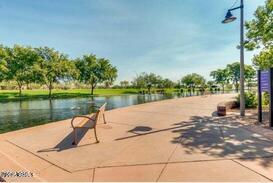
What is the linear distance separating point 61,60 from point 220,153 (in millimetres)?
44558

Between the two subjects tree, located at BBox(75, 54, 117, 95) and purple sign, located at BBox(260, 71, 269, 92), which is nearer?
purple sign, located at BBox(260, 71, 269, 92)

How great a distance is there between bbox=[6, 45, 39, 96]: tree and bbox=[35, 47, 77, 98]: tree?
1377 millimetres

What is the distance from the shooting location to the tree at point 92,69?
162 ft

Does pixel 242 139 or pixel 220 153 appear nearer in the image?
pixel 220 153

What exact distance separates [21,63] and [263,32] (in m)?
41.3

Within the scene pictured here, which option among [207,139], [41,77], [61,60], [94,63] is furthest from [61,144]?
[94,63]

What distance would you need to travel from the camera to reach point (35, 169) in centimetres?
371

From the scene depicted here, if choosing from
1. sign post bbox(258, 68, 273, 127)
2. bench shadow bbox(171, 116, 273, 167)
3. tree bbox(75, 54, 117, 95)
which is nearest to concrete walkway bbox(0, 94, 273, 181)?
bench shadow bbox(171, 116, 273, 167)

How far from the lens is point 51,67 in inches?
1610

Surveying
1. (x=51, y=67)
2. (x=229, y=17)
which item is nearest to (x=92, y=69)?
(x=51, y=67)

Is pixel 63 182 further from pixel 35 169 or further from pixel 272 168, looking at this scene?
pixel 272 168

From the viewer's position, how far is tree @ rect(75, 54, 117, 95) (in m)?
49.5

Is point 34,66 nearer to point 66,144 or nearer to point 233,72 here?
point 66,144

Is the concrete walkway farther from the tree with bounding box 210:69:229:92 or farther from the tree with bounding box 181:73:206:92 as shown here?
the tree with bounding box 210:69:229:92
